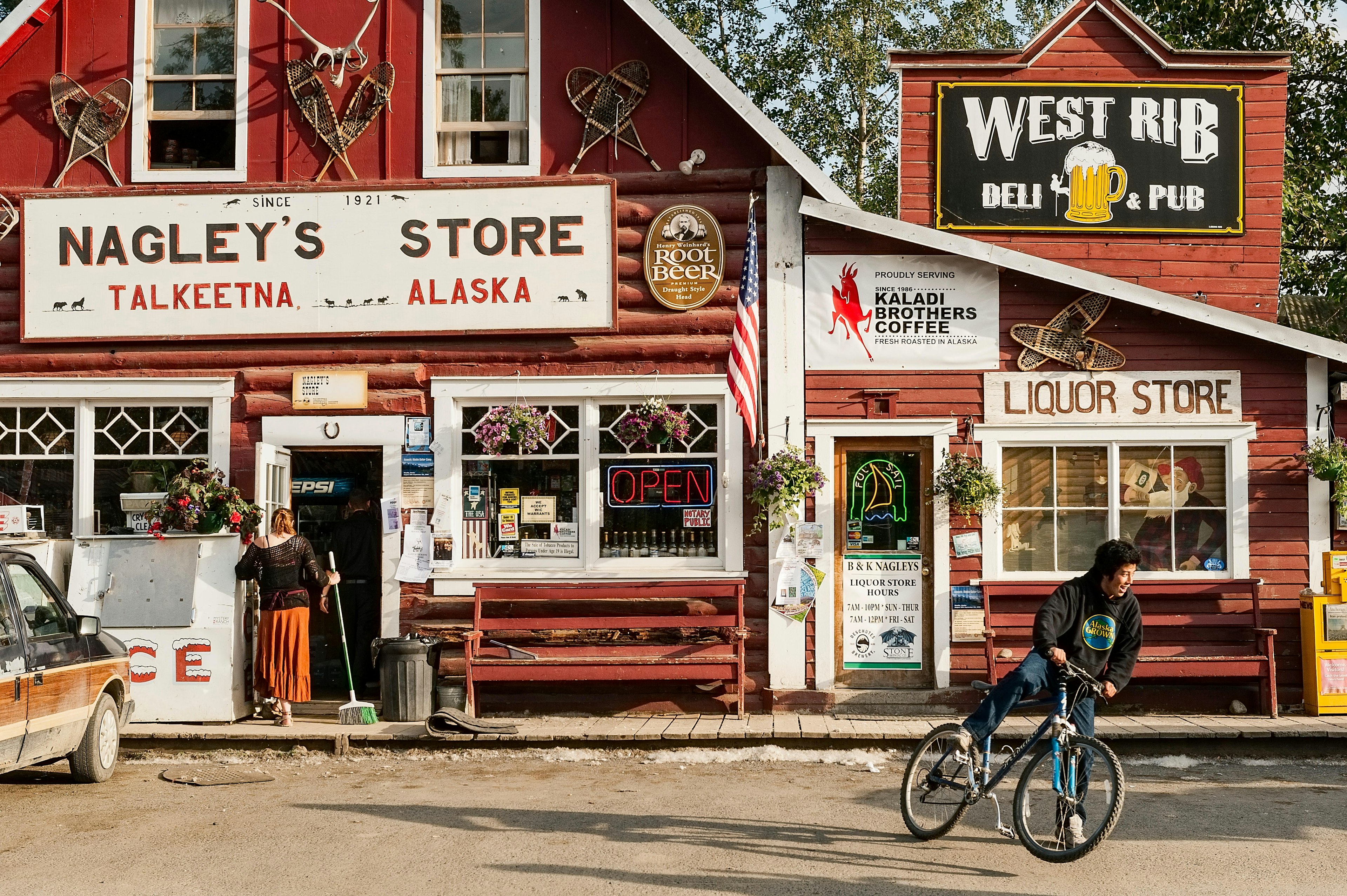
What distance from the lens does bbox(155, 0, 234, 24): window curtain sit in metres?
11.9

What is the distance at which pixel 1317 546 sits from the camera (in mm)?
11141

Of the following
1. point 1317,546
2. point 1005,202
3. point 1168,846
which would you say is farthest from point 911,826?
point 1005,202

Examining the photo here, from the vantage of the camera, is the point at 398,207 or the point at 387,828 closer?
the point at 387,828

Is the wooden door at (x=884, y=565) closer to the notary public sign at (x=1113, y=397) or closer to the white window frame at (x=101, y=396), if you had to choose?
the notary public sign at (x=1113, y=397)

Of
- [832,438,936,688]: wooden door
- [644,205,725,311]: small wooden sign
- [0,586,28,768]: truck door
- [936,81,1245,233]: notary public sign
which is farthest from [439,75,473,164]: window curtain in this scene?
[0,586,28,768]: truck door

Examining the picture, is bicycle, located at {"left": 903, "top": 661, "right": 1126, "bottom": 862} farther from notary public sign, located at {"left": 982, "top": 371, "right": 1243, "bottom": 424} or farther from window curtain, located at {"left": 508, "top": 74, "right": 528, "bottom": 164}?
window curtain, located at {"left": 508, "top": 74, "right": 528, "bottom": 164}

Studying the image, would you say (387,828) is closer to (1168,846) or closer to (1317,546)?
(1168,846)

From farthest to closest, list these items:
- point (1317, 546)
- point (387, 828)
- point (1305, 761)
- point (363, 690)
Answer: point (363, 690) < point (1317, 546) < point (1305, 761) < point (387, 828)

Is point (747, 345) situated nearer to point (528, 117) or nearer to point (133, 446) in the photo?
point (528, 117)

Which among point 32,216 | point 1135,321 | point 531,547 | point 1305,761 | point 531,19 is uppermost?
point 531,19

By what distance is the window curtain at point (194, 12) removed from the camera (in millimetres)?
11891

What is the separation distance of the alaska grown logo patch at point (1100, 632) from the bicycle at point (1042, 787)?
19cm

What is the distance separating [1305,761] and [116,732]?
332 inches

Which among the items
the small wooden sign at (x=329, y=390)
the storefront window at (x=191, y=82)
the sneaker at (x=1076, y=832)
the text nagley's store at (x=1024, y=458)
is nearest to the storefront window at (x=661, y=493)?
the text nagley's store at (x=1024, y=458)
